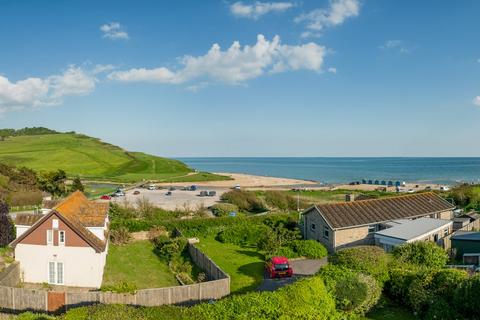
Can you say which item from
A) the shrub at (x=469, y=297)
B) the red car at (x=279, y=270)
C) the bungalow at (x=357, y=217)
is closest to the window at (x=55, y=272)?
the red car at (x=279, y=270)

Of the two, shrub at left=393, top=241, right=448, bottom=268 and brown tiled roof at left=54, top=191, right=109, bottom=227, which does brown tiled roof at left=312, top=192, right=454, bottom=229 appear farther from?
brown tiled roof at left=54, top=191, right=109, bottom=227

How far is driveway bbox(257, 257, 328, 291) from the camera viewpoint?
83.4 feet

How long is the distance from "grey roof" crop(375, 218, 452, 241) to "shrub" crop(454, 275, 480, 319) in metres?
14.4

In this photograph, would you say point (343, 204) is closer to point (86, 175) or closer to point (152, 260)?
point (152, 260)

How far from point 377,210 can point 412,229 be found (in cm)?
569

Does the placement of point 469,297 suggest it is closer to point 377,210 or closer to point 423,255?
point 423,255

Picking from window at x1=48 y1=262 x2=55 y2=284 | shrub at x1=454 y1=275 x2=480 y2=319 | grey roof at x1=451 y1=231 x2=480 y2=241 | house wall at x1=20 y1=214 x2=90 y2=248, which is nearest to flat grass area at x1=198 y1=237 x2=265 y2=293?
house wall at x1=20 y1=214 x2=90 y2=248

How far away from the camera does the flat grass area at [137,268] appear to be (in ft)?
90.1

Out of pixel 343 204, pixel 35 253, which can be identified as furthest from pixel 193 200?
pixel 35 253

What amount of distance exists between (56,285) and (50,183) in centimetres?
5064

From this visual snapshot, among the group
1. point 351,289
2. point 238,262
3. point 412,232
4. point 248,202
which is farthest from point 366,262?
point 248,202

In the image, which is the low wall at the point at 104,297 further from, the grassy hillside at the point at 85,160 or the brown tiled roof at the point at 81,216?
the grassy hillside at the point at 85,160

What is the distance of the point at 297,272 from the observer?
29.5 meters

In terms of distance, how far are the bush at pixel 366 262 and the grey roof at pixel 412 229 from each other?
37.4 ft
